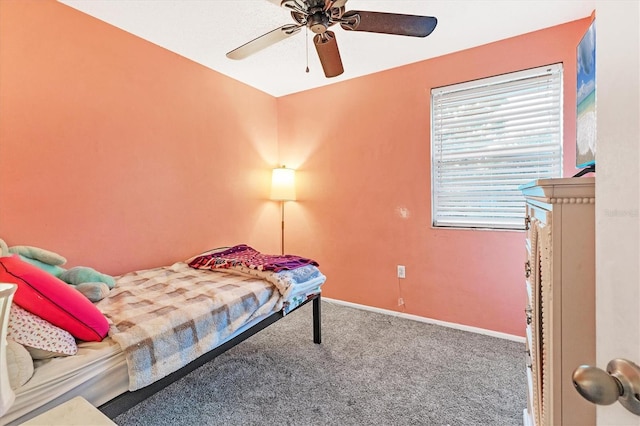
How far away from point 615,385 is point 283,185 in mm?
3169

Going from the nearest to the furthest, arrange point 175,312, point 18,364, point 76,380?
1. point 18,364
2. point 76,380
3. point 175,312

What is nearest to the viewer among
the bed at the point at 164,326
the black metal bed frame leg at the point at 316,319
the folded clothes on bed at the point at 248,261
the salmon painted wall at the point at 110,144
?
the bed at the point at 164,326

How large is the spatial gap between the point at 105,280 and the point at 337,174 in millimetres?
2266

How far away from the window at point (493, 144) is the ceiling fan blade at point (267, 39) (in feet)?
5.37

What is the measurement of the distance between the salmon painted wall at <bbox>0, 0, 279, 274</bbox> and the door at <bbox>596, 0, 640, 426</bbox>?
258 centimetres

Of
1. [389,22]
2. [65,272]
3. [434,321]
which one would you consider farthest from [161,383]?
[434,321]

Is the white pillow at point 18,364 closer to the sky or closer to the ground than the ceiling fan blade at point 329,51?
closer to the ground

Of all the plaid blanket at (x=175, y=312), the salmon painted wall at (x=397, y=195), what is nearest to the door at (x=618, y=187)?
the plaid blanket at (x=175, y=312)

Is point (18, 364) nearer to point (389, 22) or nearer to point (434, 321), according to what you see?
point (389, 22)

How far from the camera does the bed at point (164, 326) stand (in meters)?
1.06

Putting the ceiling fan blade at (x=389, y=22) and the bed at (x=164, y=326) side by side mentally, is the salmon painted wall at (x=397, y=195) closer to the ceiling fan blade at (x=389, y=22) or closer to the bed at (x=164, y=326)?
the bed at (x=164, y=326)

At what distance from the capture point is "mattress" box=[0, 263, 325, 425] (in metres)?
0.98

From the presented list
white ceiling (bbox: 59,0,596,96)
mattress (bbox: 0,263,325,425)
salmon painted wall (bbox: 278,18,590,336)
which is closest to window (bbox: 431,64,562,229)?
salmon painted wall (bbox: 278,18,590,336)

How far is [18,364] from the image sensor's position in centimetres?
96
